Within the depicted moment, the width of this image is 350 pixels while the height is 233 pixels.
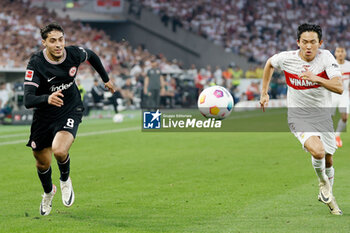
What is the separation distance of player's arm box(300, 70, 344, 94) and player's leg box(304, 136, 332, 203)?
75 centimetres

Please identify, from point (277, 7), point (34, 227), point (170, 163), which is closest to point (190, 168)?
point (170, 163)

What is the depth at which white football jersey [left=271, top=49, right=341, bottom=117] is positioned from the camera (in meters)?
7.77

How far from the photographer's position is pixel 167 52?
4309cm

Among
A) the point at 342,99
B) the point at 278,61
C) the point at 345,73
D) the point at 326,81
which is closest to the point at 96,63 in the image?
the point at 278,61

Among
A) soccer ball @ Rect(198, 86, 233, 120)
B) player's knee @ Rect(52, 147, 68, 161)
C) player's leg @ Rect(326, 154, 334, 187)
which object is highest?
soccer ball @ Rect(198, 86, 233, 120)

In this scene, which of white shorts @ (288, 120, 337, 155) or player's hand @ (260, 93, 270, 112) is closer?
white shorts @ (288, 120, 337, 155)

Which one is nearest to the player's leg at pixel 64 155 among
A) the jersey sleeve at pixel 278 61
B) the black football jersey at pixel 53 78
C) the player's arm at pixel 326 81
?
the black football jersey at pixel 53 78

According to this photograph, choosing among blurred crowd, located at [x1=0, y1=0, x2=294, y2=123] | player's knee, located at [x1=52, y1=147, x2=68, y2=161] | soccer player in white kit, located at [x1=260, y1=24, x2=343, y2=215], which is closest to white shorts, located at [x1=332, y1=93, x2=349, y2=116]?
soccer player in white kit, located at [x1=260, y1=24, x2=343, y2=215]

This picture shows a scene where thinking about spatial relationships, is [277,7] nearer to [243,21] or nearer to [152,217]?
[243,21]

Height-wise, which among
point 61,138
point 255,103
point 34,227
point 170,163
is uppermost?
point 61,138

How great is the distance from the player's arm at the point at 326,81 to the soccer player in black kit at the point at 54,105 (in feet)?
9.35

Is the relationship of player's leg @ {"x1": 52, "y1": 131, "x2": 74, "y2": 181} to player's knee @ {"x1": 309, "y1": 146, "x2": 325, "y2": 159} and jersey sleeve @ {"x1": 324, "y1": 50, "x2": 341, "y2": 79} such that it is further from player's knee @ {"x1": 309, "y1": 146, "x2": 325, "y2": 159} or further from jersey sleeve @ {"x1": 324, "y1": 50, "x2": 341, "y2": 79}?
jersey sleeve @ {"x1": 324, "y1": 50, "x2": 341, "y2": 79}

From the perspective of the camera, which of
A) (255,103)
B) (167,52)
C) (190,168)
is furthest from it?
(167,52)

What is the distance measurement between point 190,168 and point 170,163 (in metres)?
0.88
